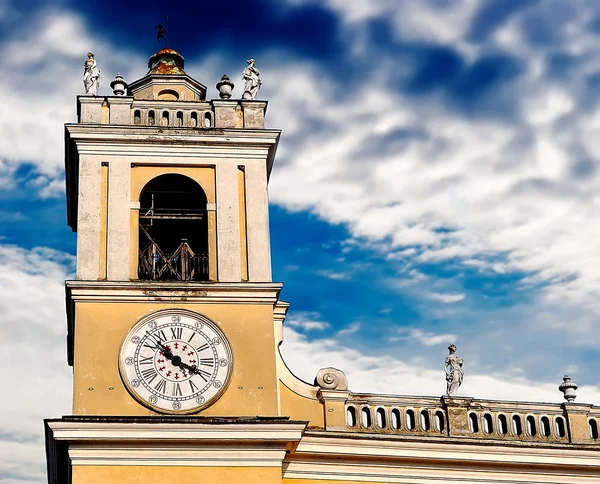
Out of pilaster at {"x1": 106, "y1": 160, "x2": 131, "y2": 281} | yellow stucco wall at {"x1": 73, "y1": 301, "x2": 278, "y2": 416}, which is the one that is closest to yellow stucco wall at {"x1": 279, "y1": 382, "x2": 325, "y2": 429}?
yellow stucco wall at {"x1": 73, "y1": 301, "x2": 278, "y2": 416}

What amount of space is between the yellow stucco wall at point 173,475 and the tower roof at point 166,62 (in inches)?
318

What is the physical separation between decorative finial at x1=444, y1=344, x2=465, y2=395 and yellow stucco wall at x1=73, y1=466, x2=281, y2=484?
3.87 metres

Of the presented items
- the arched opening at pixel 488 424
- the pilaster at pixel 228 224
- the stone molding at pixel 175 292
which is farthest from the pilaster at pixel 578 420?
the pilaster at pixel 228 224

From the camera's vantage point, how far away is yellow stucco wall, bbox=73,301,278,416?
58.2ft

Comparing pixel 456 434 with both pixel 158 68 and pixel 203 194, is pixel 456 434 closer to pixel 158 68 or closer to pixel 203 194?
pixel 203 194

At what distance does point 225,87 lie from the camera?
20.9 m

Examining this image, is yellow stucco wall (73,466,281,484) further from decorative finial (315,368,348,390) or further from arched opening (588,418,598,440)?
arched opening (588,418,598,440)

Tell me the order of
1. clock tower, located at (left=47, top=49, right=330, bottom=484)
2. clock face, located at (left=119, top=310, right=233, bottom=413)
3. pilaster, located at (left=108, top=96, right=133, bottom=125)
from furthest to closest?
pilaster, located at (left=108, top=96, right=133, bottom=125)
clock face, located at (left=119, top=310, right=233, bottom=413)
clock tower, located at (left=47, top=49, right=330, bottom=484)

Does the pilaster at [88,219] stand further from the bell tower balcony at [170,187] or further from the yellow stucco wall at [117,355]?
the yellow stucco wall at [117,355]

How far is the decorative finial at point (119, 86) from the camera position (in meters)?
20.7

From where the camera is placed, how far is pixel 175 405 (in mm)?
17875

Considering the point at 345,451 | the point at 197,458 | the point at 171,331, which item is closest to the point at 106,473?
the point at 197,458

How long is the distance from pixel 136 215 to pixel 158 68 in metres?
3.91

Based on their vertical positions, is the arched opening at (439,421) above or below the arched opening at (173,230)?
below
